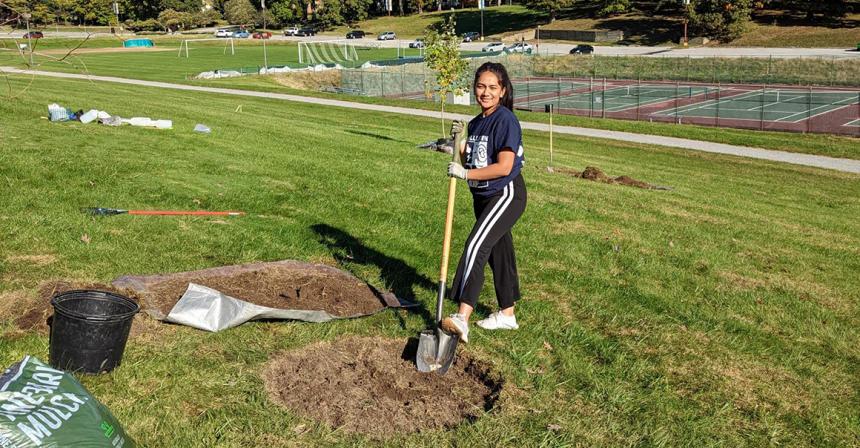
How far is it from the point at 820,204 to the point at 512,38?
82.8m

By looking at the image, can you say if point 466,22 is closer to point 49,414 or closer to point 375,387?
point 375,387

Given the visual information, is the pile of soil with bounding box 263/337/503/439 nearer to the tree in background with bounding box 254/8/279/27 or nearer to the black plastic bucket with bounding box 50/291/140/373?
the black plastic bucket with bounding box 50/291/140/373

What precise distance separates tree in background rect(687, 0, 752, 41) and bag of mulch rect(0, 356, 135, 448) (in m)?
80.7

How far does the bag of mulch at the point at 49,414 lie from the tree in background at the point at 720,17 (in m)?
80.7

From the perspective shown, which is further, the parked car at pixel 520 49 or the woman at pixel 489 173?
the parked car at pixel 520 49

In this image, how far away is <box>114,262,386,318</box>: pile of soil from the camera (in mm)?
6309

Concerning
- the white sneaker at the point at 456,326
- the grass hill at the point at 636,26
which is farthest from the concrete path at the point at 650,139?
the grass hill at the point at 636,26

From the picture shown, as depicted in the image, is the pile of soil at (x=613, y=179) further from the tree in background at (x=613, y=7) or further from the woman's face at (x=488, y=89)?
the tree in background at (x=613, y=7)

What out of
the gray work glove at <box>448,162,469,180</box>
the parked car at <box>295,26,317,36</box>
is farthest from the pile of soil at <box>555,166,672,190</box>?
the parked car at <box>295,26,317,36</box>

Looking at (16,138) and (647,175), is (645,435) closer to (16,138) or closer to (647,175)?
(16,138)

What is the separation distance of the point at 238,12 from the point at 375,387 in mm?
93253

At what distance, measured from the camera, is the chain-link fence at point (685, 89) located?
123 ft

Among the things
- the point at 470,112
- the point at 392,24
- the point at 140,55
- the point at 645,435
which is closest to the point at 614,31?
the point at 392,24

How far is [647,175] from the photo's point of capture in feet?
56.7
